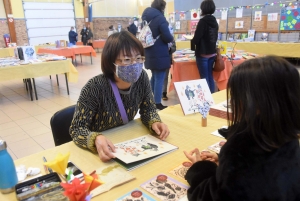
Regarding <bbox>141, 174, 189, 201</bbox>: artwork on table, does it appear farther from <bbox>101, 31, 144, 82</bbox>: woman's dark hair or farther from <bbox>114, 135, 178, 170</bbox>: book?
<bbox>101, 31, 144, 82</bbox>: woman's dark hair

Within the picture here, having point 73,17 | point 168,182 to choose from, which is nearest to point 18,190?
point 168,182

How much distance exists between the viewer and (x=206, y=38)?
3541 mm

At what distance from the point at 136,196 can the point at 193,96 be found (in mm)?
1012

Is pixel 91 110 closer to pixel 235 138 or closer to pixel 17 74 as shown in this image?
pixel 235 138

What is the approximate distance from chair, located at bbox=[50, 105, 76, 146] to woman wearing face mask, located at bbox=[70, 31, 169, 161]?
0.19m

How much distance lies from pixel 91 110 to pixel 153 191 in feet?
1.98

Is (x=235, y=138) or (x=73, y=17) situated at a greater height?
(x=73, y=17)

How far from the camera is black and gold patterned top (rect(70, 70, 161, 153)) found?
1.26 m

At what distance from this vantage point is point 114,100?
1413mm

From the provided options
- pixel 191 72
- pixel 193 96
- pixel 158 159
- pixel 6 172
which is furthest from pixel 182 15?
pixel 6 172

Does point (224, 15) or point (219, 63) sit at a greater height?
point (224, 15)

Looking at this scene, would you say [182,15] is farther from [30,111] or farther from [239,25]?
[30,111]

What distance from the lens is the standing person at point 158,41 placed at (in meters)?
3.21

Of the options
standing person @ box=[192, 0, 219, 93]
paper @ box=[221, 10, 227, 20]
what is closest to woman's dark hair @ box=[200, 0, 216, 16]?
standing person @ box=[192, 0, 219, 93]
